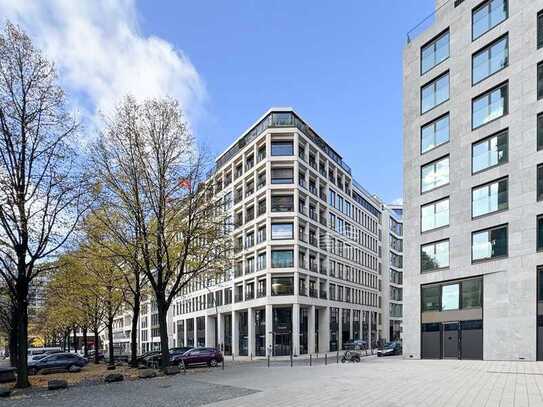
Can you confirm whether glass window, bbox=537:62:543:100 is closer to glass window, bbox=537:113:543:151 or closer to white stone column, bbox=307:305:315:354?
glass window, bbox=537:113:543:151

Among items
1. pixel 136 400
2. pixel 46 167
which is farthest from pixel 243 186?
pixel 136 400

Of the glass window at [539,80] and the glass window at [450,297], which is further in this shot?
the glass window at [450,297]

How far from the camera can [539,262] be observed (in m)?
28.7

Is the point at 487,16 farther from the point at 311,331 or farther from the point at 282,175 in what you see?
the point at 311,331

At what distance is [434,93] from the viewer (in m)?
38.7

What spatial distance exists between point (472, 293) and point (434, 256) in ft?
14.5

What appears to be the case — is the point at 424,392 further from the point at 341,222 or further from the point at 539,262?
the point at 341,222

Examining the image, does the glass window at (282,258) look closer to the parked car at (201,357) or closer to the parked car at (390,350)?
the parked car at (390,350)

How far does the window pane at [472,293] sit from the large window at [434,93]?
14.1 metres

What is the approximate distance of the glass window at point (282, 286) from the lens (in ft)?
199

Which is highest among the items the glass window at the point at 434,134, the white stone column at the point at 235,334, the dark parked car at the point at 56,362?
the glass window at the point at 434,134

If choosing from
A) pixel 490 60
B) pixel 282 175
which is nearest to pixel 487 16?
pixel 490 60

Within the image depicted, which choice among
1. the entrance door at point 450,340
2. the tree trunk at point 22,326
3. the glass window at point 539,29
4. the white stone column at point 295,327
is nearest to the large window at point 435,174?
the glass window at point 539,29

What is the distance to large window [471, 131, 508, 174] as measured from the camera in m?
32.1
